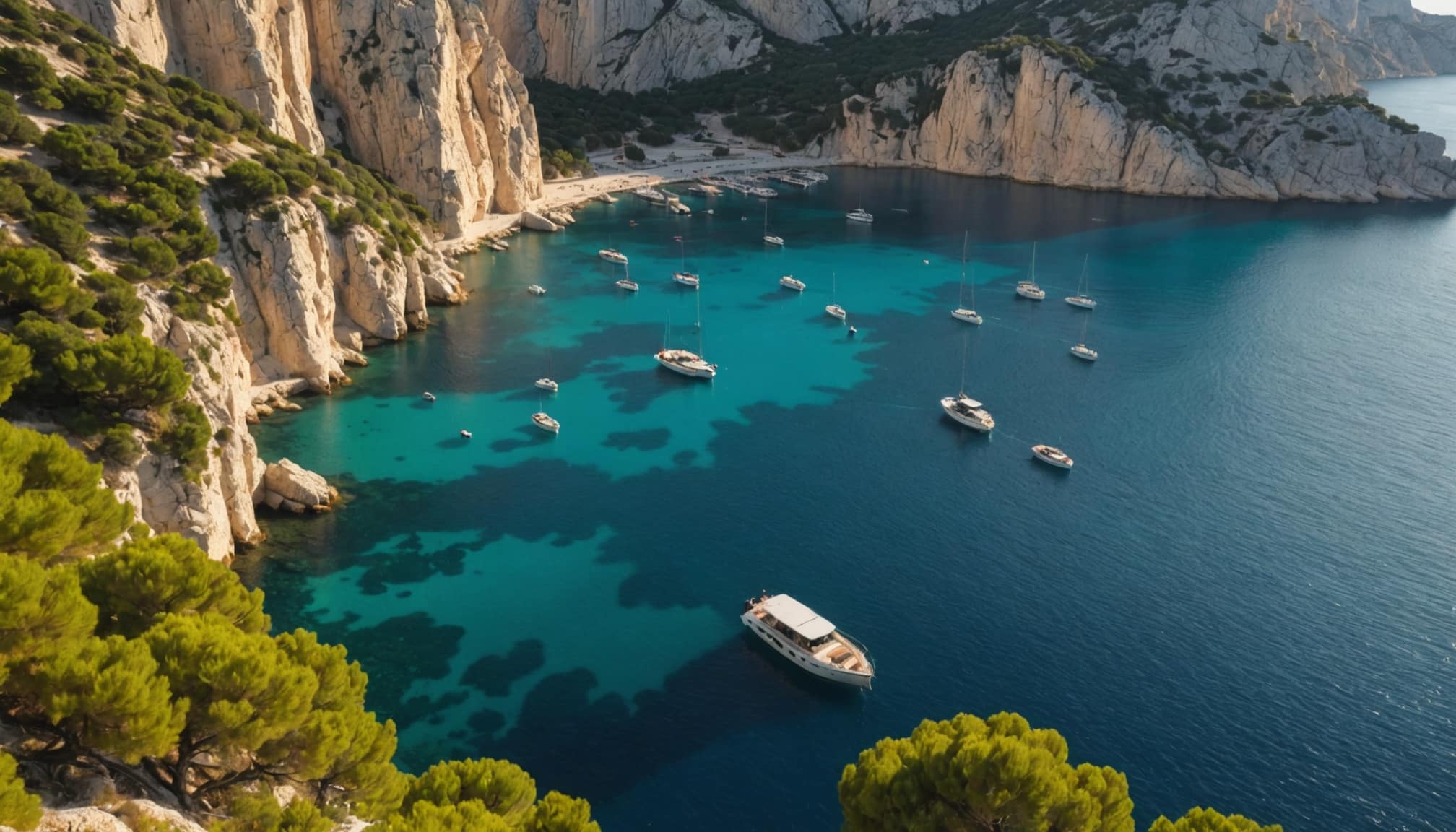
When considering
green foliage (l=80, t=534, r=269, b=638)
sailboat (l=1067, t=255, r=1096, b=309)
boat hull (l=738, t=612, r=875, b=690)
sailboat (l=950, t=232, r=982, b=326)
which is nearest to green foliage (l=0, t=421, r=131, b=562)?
green foliage (l=80, t=534, r=269, b=638)

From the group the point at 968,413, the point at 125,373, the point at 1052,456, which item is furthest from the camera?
the point at 968,413

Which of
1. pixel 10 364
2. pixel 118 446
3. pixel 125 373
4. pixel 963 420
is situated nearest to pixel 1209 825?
pixel 118 446

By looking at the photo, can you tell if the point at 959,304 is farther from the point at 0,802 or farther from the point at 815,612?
the point at 0,802

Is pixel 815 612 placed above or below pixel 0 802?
below

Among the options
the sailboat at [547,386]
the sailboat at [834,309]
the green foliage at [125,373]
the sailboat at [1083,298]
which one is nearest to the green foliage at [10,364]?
the green foliage at [125,373]

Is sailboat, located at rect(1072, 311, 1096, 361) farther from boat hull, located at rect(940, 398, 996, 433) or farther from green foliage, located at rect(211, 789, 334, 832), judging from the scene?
green foliage, located at rect(211, 789, 334, 832)

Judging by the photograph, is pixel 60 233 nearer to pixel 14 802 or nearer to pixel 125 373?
pixel 125 373

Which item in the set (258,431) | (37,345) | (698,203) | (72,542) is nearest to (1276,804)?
(72,542)
